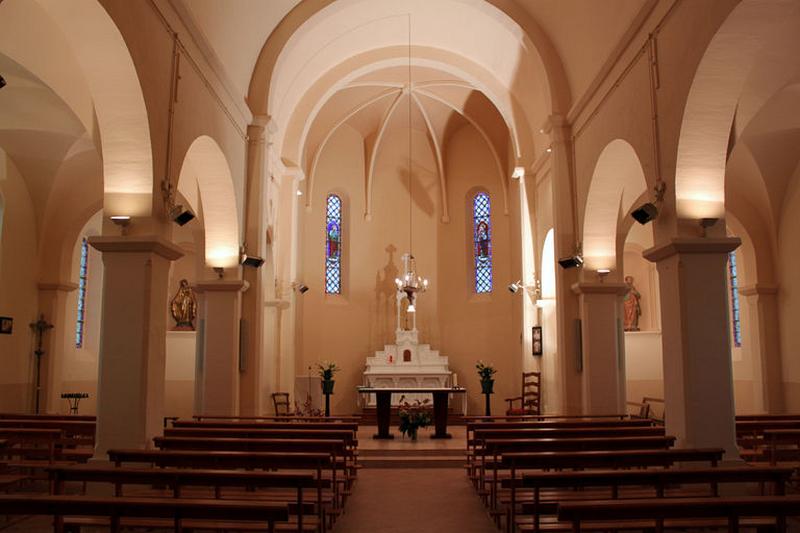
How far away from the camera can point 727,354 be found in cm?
770

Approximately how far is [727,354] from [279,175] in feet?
37.6

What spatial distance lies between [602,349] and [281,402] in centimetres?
723

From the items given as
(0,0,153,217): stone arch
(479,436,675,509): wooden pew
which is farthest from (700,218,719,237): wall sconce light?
(0,0,153,217): stone arch

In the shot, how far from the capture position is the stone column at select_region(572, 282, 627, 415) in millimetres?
11586

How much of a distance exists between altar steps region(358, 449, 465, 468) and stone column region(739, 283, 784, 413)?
6.69m

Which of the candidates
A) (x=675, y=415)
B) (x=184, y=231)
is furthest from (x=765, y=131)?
(x=184, y=231)

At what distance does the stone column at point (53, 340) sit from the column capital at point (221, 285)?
483 cm

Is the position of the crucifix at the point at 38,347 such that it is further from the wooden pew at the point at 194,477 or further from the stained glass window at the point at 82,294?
the wooden pew at the point at 194,477

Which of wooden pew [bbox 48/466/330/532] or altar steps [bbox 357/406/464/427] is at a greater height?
wooden pew [bbox 48/466/330/532]

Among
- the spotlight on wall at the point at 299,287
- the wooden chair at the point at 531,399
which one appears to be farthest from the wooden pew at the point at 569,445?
the spotlight on wall at the point at 299,287

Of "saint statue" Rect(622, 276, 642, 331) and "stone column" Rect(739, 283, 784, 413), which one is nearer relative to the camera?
"stone column" Rect(739, 283, 784, 413)

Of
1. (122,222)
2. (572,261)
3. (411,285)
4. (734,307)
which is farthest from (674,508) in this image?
(734,307)

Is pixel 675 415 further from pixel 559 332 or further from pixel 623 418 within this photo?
pixel 559 332

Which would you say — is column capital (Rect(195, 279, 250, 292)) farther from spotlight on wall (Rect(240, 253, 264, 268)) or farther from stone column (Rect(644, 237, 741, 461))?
stone column (Rect(644, 237, 741, 461))
